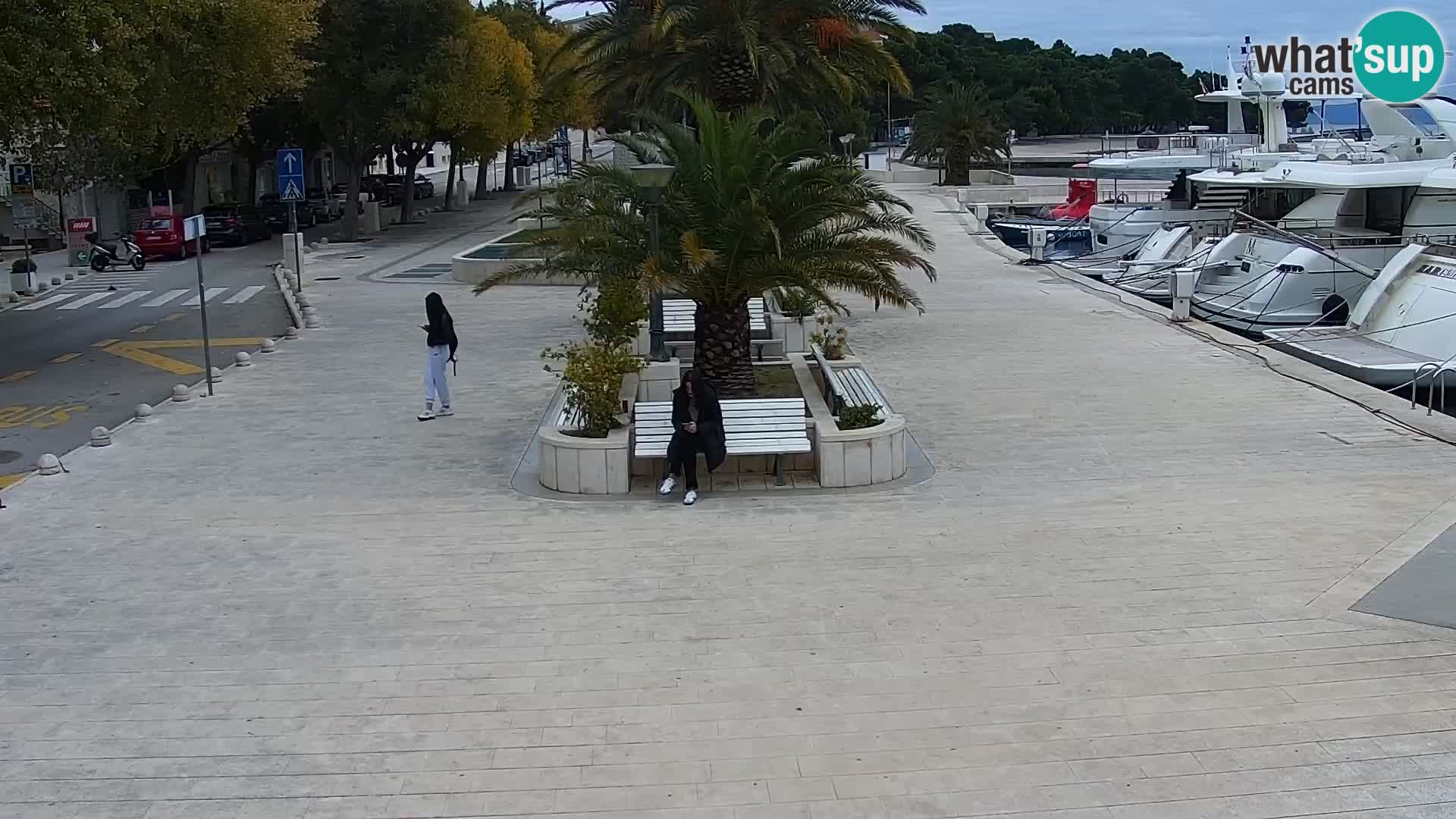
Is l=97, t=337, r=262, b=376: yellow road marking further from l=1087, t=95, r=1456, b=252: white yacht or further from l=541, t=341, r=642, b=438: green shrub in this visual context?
l=1087, t=95, r=1456, b=252: white yacht

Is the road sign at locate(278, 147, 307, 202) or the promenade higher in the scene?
the road sign at locate(278, 147, 307, 202)

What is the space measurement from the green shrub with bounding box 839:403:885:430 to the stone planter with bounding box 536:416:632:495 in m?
1.94

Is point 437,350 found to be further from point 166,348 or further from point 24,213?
point 24,213

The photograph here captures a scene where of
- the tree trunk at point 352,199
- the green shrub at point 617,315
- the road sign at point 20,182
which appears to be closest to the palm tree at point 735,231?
the green shrub at point 617,315

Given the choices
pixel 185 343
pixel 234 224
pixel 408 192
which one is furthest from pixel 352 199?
pixel 185 343

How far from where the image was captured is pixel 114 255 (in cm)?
3662

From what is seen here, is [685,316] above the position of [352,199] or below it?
below

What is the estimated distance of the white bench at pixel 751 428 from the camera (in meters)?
12.2

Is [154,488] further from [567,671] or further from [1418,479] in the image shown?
[1418,479]

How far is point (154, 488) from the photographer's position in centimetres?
1262

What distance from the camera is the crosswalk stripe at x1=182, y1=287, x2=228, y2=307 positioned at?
28531 mm

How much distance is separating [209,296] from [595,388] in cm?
1998

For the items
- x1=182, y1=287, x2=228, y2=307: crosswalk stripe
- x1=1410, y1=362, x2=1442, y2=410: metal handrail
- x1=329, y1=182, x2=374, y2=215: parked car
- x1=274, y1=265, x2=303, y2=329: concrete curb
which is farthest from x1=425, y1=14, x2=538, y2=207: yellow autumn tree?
x1=1410, y1=362, x2=1442, y2=410: metal handrail

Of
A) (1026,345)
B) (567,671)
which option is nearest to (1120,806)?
(567,671)
